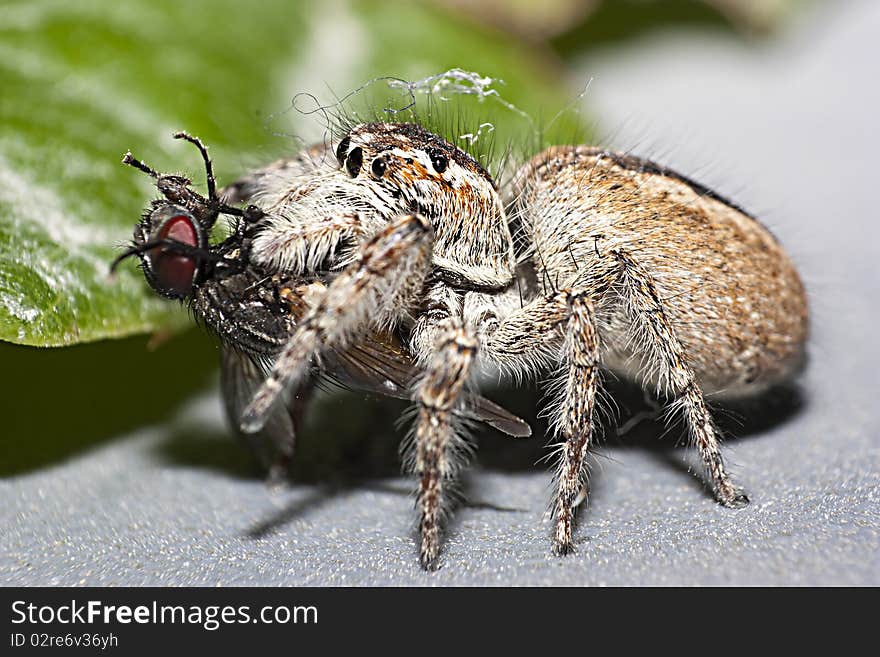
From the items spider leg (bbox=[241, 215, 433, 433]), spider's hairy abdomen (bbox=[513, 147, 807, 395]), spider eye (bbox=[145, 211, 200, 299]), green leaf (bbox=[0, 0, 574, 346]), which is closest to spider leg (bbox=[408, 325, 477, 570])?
spider leg (bbox=[241, 215, 433, 433])

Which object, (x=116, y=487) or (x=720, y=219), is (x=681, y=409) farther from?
(x=116, y=487)

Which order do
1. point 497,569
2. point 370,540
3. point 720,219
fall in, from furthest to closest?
1. point 720,219
2. point 370,540
3. point 497,569

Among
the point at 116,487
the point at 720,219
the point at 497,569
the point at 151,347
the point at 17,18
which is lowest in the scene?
the point at 116,487

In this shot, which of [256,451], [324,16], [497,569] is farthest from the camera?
[324,16]

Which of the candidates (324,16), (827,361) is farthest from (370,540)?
(324,16)

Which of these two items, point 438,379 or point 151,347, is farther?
point 151,347

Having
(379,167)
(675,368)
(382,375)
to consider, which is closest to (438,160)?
(379,167)

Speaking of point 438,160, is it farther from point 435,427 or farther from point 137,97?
point 137,97

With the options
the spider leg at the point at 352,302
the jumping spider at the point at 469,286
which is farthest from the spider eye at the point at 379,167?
the spider leg at the point at 352,302
